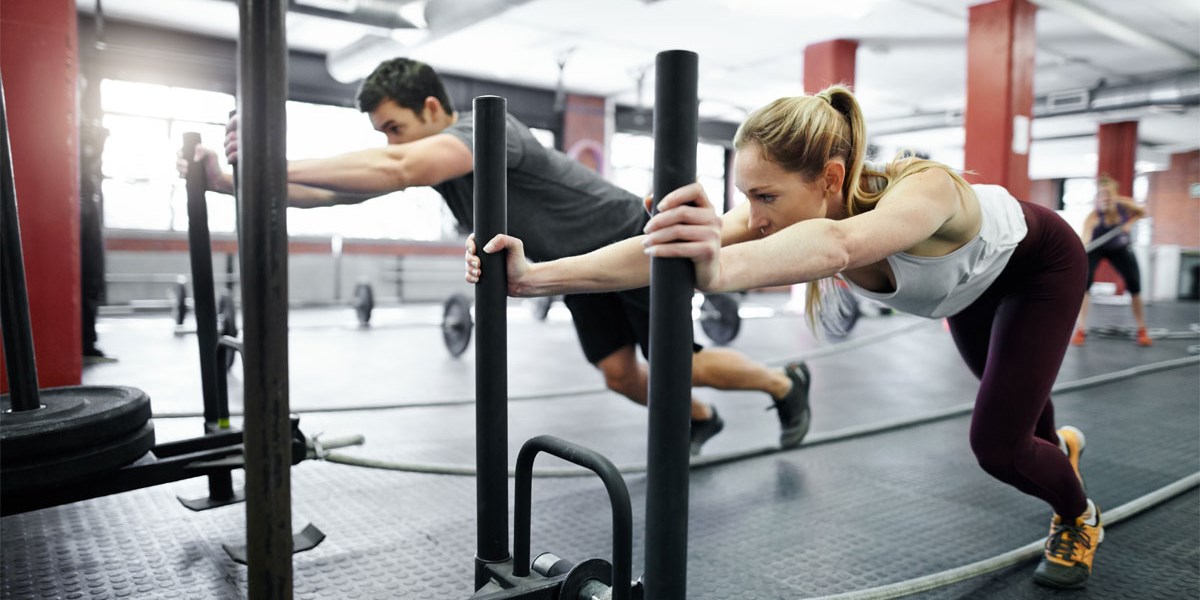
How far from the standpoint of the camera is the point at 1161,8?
577 cm

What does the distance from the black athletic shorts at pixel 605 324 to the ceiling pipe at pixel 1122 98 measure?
7.97m

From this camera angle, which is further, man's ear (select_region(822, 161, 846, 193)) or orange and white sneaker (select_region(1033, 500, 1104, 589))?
orange and white sneaker (select_region(1033, 500, 1104, 589))

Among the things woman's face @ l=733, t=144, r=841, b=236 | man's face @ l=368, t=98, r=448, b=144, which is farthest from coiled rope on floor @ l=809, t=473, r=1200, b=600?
man's face @ l=368, t=98, r=448, b=144

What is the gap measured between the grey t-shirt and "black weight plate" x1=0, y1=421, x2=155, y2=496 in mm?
790

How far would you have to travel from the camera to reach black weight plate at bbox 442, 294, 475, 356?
13.6 ft

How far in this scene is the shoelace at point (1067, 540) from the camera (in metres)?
1.41

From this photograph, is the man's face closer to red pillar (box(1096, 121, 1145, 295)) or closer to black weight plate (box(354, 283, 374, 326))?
black weight plate (box(354, 283, 374, 326))

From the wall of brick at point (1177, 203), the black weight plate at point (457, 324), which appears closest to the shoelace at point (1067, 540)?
the black weight plate at point (457, 324)

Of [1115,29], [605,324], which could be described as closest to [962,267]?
[605,324]

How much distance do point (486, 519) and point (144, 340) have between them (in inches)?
179

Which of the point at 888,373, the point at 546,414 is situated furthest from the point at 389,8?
the point at 888,373

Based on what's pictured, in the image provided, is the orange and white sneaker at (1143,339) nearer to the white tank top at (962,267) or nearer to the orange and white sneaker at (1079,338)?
the orange and white sneaker at (1079,338)

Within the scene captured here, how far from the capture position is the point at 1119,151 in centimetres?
1006

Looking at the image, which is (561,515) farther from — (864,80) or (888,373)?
(864,80)
